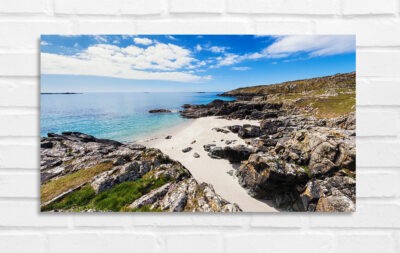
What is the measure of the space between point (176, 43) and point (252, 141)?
0.96m

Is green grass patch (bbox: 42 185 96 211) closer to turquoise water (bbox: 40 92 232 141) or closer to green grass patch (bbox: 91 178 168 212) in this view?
green grass patch (bbox: 91 178 168 212)

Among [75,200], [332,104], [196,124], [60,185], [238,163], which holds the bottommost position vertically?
[75,200]

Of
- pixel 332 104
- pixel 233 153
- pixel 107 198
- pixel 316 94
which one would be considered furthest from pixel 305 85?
pixel 107 198

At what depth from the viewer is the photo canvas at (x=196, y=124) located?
1.39m

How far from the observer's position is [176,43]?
1.48 metres

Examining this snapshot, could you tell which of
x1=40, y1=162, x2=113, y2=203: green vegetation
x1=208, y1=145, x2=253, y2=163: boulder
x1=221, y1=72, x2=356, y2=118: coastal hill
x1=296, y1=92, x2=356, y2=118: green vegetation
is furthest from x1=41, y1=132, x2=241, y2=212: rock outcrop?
x1=296, y1=92, x2=356, y2=118: green vegetation

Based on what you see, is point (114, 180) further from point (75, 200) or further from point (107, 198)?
point (75, 200)

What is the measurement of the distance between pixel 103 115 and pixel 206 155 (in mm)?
814

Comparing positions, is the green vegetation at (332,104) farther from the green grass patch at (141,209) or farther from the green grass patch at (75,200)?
the green grass patch at (75,200)

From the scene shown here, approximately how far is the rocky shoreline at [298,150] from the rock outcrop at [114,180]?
0.31m

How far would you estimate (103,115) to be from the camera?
1.39 metres
